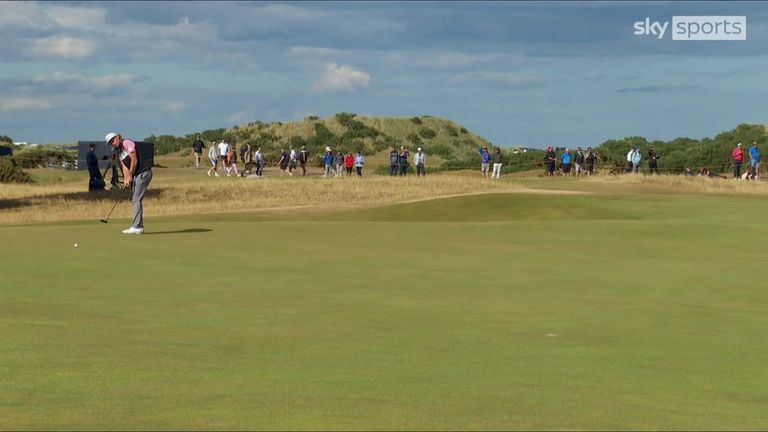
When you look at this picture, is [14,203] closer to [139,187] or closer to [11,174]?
[11,174]

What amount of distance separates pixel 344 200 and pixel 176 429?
40688 mm

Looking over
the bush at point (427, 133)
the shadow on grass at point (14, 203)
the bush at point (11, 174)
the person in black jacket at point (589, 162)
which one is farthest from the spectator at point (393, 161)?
the bush at point (427, 133)

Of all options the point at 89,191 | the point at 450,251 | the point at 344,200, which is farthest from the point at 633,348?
the point at 89,191

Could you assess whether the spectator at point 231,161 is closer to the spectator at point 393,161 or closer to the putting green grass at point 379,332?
the spectator at point 393,161

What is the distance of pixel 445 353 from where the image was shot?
10.1 metres

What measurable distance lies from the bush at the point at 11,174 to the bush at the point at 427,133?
54.7 metres

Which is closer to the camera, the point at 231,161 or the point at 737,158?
the point at 737,158

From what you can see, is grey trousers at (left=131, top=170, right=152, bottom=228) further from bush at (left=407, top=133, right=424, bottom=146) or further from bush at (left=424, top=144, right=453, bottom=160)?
bush at (left=407, top=133, right=424, bottom=146)

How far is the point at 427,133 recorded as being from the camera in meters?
117

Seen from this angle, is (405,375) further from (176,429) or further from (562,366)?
(176,429)

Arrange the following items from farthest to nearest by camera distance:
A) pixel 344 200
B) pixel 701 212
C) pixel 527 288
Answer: pixel 344 200
pixel 701 212
pixel 527 288

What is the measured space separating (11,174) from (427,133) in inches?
2255

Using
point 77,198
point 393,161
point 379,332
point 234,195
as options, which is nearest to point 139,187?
point 379,332

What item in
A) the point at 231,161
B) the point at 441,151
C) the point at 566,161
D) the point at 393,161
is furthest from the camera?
the point at 441,151
